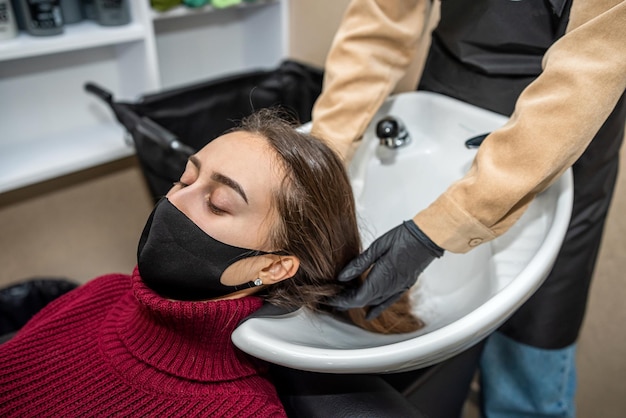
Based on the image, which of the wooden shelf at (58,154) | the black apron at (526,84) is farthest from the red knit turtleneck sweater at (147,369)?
the wooden shelf at (58,154)

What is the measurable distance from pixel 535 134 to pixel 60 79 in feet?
4.91

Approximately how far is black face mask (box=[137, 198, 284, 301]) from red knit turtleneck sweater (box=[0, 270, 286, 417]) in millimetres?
33

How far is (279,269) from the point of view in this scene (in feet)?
2.66

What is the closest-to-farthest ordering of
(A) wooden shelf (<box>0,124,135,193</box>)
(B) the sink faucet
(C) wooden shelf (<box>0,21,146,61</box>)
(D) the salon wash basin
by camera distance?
(D) the salon wash basin < (B) the sink faucet < (C) wooden shelf (<box>0,21,146,61</box>) < (A) wooden shelf (<box>0,124,135,193</box>)

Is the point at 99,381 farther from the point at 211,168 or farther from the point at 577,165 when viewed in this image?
the point at 577,165

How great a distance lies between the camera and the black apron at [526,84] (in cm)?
95

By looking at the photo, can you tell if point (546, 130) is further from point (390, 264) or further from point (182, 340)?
point (182, 340)

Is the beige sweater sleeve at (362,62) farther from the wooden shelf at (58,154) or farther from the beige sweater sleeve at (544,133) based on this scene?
the wooden shelf at (58,154)

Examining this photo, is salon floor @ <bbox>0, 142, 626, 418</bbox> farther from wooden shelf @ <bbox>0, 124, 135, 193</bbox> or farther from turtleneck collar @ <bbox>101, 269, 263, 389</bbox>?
turtleneck collar @ <bbox>101, 269, 263, 389</bbox>

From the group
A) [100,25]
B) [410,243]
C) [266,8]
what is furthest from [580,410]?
[100,25]

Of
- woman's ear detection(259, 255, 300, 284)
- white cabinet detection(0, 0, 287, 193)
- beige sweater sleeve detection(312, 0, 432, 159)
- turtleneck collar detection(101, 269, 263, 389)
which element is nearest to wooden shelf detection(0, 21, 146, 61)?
white cabinet detection(0, 0, 287, 193)

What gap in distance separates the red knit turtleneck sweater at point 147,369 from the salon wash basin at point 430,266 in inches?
3.3

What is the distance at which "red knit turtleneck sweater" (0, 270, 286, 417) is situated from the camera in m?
0.76

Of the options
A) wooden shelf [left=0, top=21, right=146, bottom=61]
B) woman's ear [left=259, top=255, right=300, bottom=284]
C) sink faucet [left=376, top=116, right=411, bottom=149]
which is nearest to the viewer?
woman's ear [left=259, top=255, right=300, bottom=284]
